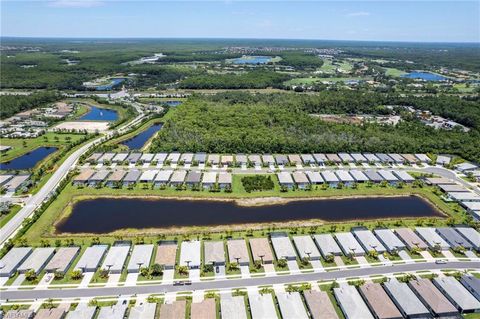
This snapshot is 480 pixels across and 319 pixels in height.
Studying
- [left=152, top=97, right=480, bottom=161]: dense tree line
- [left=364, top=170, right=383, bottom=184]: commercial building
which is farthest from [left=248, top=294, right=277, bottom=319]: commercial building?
[left=152, top=97, right=480, bottom=161]: dense tree line

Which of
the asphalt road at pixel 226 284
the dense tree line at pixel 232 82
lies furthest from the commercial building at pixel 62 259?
the dense tree line at pixel 232 82

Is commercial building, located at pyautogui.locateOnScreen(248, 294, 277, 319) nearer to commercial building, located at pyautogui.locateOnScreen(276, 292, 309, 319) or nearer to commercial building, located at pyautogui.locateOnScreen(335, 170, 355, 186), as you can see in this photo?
commercial building, located at pyautogui.locateOnScreen(276, 292, 309, 319)

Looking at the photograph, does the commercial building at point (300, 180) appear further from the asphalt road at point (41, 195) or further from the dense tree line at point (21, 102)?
the dense tree line at point (21, 102)

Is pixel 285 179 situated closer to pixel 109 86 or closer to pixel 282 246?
pixel 282 246

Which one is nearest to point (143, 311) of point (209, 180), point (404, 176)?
point (209, 180)

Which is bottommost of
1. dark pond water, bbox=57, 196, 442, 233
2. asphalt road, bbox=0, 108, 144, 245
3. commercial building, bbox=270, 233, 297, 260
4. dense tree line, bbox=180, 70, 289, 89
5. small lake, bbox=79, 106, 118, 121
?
dark pond water, bbox=57, 196, 442, 233

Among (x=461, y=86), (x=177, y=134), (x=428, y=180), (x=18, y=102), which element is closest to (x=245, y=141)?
(x=177, y=134)
